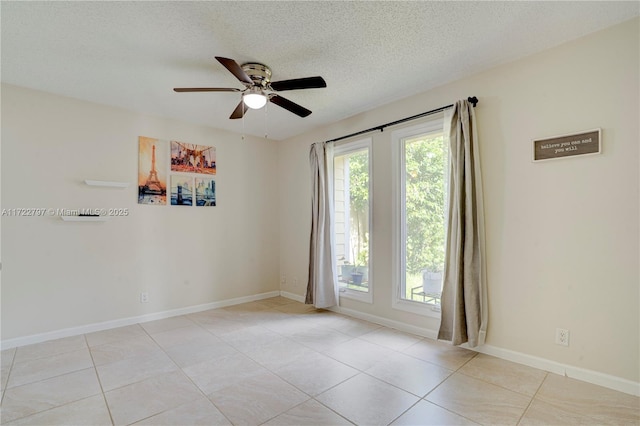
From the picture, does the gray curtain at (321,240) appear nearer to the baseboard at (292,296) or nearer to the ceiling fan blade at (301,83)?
the baseboard at (292,296)

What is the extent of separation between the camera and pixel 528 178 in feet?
8.71

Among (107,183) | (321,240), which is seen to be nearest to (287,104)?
(321,240)

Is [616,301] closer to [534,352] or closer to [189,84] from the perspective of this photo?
[534,352]

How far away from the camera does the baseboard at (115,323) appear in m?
3.14

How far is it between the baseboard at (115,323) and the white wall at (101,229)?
54 mm

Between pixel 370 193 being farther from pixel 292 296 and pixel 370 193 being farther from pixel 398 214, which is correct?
pixel 292 296

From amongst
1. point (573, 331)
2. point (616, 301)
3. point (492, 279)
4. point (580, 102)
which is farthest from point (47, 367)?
point (580, 102)

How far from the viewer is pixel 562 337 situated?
97.3 inches

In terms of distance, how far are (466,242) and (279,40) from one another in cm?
234

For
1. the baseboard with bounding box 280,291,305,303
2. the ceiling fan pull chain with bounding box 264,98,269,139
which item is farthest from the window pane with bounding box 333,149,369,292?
the ceiling fan pull chain with bounding box 264,98,269,139

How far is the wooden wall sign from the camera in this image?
2.34 m

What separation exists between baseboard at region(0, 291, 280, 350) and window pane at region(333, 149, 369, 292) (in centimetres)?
165

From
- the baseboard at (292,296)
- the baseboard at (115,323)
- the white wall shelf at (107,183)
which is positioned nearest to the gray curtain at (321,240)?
the baseboard at (292,296)

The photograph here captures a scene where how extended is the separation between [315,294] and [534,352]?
2493mm
